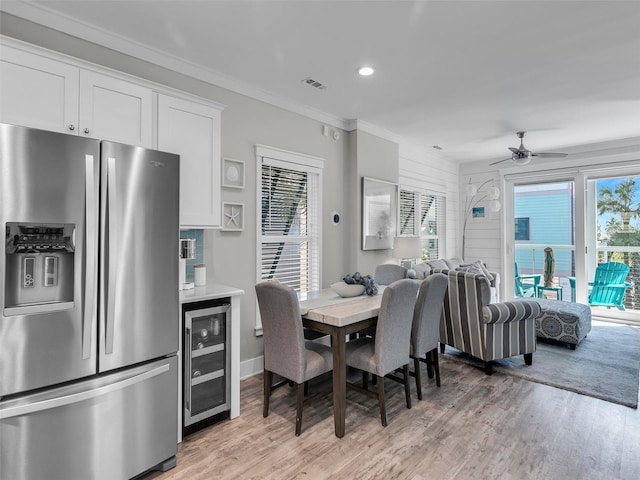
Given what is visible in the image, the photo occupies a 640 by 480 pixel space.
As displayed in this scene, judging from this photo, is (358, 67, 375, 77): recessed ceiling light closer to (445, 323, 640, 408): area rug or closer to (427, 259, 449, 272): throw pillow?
(427, 259, 449, 272): throw pillow

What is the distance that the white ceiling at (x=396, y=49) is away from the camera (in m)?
2.24

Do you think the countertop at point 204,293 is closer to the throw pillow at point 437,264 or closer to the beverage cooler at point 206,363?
the beverage cooler at point 206,363

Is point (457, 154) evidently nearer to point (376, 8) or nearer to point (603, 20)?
point (603, 20)

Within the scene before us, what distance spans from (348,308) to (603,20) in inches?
107

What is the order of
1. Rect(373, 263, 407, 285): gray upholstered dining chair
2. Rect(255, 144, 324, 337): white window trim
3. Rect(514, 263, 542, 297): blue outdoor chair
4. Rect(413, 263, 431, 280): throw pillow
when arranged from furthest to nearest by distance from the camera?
Rect(514, 263, 542, 297): blue outdoor chair → Rect(413, 263, 431, 280): throw pillow → Rect(373, 263, 407, 285): gray upholstered dining chair → Rect(255, 144, 324, 337): white window trim

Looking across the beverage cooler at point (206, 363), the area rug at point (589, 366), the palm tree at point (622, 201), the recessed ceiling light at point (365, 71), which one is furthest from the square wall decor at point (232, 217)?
the palm tree at point (622, 201)

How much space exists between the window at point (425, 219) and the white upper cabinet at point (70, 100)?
13.1 ft

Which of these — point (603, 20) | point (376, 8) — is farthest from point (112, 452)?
point (603, 20)

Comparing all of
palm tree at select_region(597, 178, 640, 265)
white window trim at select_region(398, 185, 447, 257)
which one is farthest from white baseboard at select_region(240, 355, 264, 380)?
palm tree at select_region(597, 178, 640, 265)

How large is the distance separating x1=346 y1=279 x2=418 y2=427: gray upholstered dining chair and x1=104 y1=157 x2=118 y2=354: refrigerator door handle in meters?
1.64

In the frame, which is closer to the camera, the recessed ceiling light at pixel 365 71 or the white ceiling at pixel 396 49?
the white ceiling at pixel 396 49

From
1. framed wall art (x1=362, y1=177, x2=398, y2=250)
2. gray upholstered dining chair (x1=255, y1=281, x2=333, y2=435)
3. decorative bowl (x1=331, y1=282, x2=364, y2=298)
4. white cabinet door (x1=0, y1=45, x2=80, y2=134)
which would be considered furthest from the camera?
framed wall art (x1=362, y1=177, x2=398, y2=250)

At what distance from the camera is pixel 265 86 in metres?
3.41

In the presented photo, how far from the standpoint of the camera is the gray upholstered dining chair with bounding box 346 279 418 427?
96.0 inches
